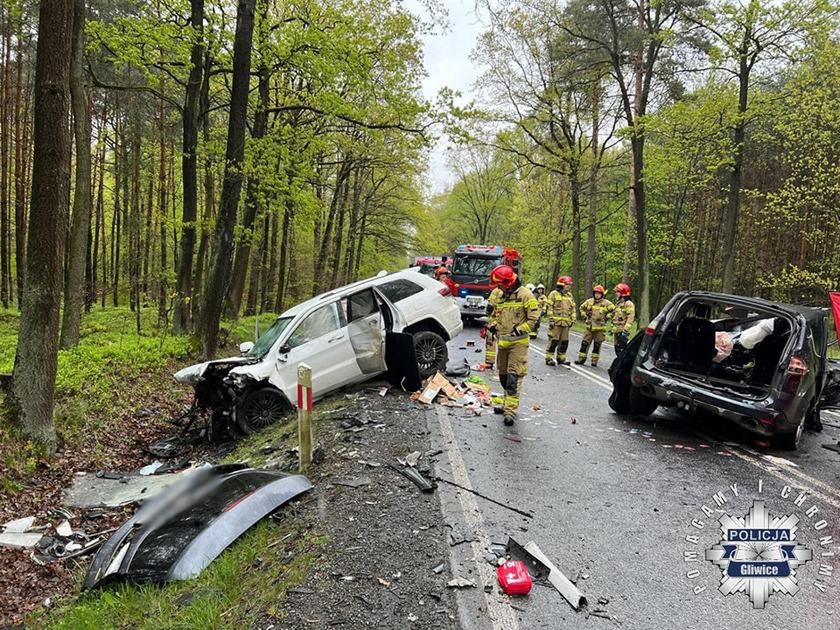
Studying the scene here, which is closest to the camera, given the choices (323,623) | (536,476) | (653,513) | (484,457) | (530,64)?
(323,623)

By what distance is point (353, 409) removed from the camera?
692 cm

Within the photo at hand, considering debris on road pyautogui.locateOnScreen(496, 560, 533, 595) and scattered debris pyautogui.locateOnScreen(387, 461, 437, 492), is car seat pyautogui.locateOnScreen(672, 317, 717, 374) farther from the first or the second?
debris on road pyautogui.locateOnScreen(496, 560, 533, 595)

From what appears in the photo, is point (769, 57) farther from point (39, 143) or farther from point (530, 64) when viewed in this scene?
point (39, 143)

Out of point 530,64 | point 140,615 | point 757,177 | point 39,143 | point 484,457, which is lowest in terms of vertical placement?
point 140,615

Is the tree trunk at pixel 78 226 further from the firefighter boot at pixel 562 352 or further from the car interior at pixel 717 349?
the car interior at pixel 717 349

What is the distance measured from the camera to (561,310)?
11.3 meters

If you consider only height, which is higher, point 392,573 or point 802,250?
point 802,250

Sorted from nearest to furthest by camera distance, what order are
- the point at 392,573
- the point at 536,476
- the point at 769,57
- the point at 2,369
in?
the point at 392,573
the point at 536,476
the point at 2,369
the point at 769,57

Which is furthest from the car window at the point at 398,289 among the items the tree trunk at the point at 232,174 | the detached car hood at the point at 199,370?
the tree trunk at the point at 232,174

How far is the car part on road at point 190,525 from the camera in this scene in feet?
11.9

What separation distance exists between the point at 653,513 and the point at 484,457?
174 cm

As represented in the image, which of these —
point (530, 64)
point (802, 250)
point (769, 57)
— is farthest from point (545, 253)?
point (769, 57)

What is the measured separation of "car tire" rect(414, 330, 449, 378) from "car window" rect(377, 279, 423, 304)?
0.71 m

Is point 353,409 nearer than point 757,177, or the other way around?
point 353,409
